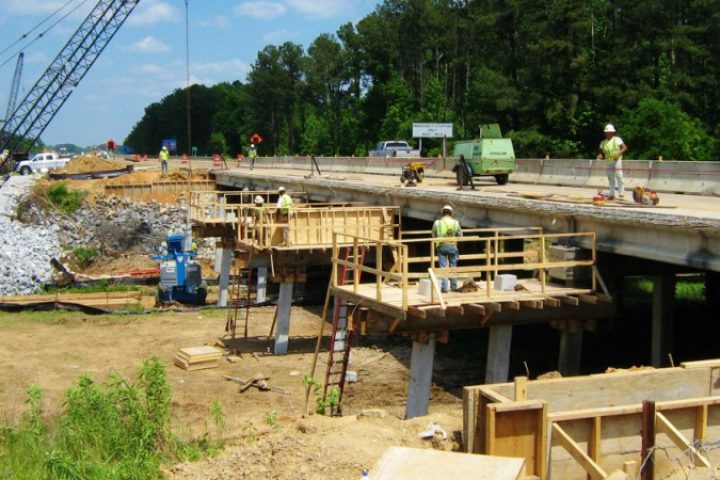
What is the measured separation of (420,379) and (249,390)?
20.8ft

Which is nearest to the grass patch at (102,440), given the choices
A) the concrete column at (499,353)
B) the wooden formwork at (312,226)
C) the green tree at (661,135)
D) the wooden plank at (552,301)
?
the concrete column at (499,353)

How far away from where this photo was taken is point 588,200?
22.7 meters

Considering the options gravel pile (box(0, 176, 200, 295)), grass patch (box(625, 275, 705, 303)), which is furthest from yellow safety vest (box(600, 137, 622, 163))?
gravel pile (box(0, 176, 200, 295))

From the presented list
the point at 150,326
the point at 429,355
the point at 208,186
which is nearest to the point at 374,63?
the point at 208,186

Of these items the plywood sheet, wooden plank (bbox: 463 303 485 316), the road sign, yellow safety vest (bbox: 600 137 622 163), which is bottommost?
the plywood sheet

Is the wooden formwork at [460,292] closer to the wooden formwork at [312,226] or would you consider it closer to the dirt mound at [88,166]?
the wooden formwork at [312,226]

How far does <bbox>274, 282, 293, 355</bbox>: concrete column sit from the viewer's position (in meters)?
26.2

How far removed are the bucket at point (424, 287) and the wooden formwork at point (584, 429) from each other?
19.1 feet

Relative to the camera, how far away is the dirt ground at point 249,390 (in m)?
Result: 10.6

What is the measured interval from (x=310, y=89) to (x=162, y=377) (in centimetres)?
10193

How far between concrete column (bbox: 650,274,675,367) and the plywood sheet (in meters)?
11.3

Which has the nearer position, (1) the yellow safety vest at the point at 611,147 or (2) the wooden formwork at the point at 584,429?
(2) the wooden formwork at the point at 584,429

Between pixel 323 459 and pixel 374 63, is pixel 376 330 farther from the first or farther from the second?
pixel 374 63

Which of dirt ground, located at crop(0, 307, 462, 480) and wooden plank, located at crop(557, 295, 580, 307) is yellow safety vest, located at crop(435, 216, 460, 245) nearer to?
wooden plank, located at crop(557, 295, 580, 307)
